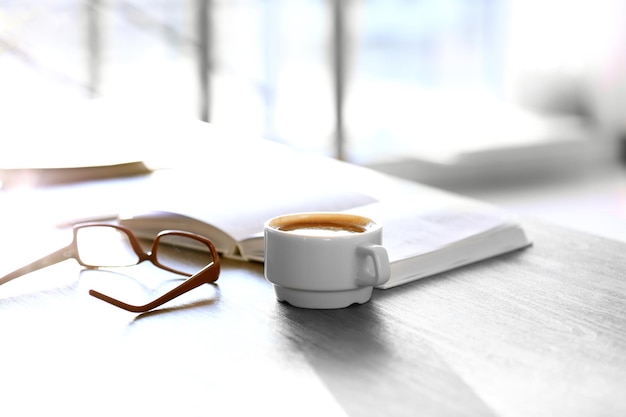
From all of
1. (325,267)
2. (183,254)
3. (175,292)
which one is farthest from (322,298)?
(183,254)

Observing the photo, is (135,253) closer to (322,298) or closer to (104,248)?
(104,248)

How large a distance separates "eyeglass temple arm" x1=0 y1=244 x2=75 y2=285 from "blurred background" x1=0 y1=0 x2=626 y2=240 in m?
2.20

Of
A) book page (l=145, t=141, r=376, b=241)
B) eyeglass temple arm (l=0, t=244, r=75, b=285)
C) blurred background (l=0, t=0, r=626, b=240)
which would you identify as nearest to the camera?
eyeglass temple arm (l=0, t=244, r=75, b=285)

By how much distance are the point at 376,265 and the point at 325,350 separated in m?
0.10

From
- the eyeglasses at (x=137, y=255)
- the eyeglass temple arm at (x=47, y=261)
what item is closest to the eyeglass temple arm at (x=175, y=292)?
the eyeglasses at (x=137, y=255)

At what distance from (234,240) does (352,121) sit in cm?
307

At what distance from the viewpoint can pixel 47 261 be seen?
855mm

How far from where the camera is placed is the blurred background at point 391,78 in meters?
3.38

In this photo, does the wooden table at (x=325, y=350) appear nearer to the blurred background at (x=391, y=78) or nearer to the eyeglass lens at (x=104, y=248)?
the eyeglass lens at (x=104, y=248)

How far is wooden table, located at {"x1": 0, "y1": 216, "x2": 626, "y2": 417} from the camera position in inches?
21.9

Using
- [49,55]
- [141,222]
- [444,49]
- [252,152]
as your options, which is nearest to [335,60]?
[444,49]

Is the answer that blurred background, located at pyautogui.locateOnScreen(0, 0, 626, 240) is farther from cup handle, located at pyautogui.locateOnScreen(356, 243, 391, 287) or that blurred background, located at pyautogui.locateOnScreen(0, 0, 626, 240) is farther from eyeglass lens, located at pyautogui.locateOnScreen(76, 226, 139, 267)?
cup handle, located at pyautogui.locateOnScreen(356, 243, 391, 287)

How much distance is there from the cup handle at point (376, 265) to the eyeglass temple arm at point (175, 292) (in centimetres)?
15

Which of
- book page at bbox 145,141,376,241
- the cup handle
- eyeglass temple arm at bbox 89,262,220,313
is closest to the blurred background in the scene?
book page at bbox 145,141,376,241
